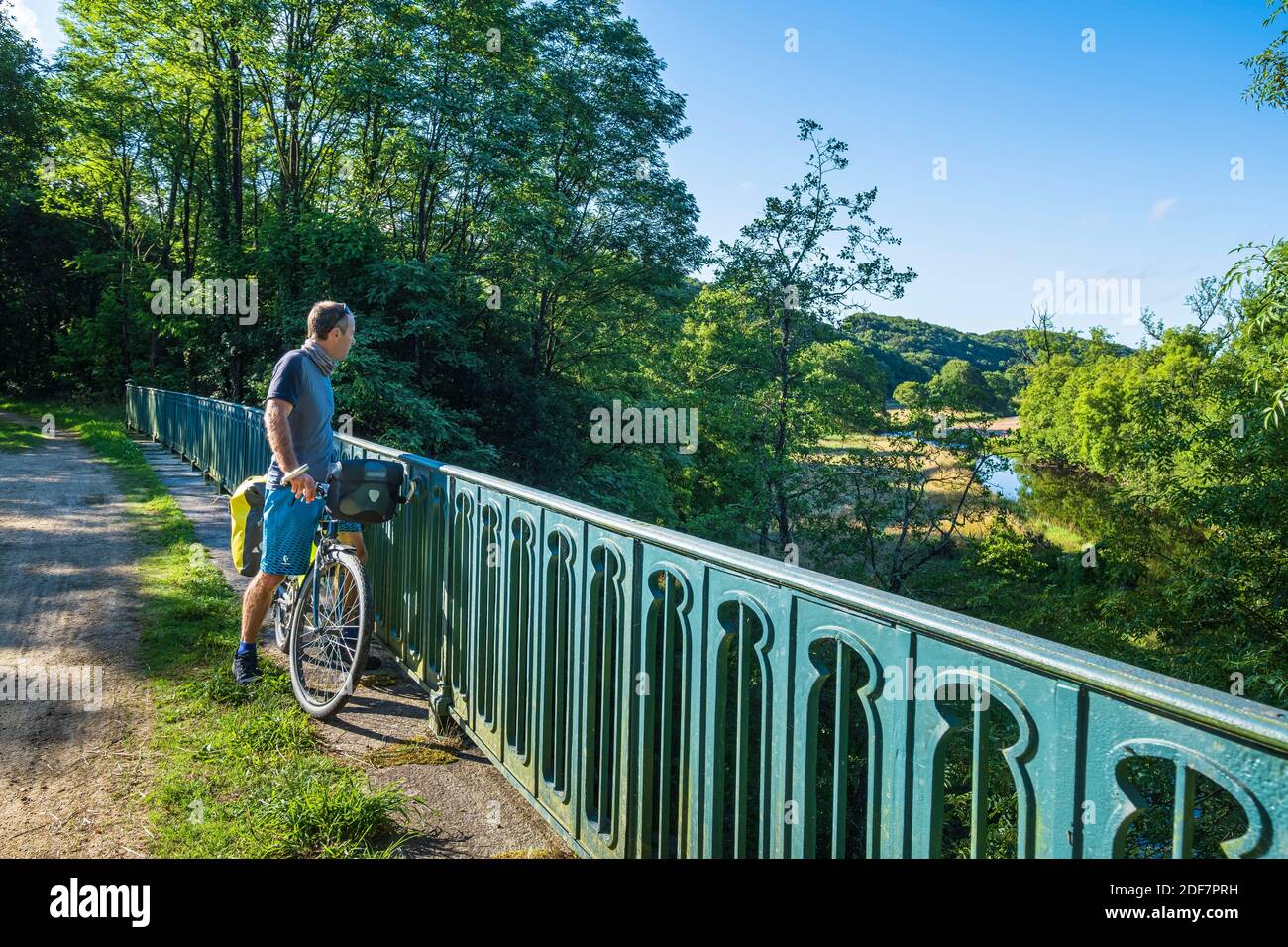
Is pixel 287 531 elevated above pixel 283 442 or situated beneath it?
situated beneath

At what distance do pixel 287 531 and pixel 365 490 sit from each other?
1.44ft

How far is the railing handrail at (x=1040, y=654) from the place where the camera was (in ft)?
3.86

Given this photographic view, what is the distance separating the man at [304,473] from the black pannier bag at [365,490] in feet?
0.37

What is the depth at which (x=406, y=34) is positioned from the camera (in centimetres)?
1900

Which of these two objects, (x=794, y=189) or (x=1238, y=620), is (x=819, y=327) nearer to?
(x=794, y=189)

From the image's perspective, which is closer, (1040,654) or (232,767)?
(1040,654)

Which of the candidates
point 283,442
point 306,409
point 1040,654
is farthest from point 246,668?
point 1040,654

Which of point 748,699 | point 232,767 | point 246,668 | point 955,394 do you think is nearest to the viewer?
point 748,699

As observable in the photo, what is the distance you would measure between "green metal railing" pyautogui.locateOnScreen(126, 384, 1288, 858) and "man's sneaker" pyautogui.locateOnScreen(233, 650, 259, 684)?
726 millimetres

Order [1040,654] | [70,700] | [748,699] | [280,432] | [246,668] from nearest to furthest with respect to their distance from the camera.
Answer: [1040,654] < [748,699] < [280,432] < [70,700] < [246,668]

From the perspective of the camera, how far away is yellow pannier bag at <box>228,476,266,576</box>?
4570 mm

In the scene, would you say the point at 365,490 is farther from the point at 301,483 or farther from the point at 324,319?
the point at 324,319

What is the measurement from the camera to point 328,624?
4266 mm
